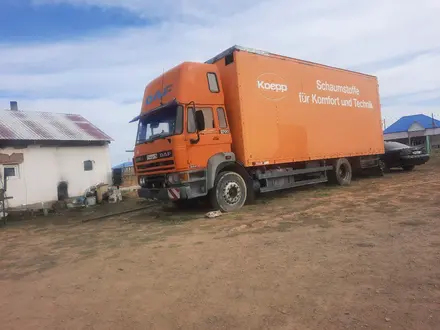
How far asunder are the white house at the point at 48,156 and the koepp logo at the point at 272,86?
10.0 meters

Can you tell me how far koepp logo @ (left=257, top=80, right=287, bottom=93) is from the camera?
9.70m

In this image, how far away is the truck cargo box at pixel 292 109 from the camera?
30.6 ft

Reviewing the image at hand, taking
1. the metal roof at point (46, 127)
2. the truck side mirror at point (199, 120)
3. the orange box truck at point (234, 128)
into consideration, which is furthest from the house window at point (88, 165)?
the truck side mirror at point (199, 120)

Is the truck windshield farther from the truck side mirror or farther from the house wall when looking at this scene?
the house wall

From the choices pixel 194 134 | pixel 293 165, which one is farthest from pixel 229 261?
pixel 293 165

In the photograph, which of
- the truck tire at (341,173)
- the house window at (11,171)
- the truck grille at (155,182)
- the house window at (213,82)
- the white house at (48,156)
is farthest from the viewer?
the white house at (48,156)

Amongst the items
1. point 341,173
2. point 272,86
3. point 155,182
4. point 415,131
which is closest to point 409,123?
point 415,131

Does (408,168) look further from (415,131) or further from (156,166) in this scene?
(415,131)

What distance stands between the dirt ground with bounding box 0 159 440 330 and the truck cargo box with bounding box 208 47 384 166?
2.72 meters

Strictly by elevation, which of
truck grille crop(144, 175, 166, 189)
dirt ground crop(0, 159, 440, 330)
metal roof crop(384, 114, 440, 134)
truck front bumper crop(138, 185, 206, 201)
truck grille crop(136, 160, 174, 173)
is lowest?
dirt ground crop(0, 159, 440, 330)

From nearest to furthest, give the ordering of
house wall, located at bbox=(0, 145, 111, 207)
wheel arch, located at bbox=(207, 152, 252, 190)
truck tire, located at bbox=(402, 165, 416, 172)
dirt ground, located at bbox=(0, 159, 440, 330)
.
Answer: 1. dirt ground, located at bbox=(0, 159, 440, 330)
2. wheel arch, located at bbox=(207, 152, 252, 190)
3. house wall, located at bbox=(0, 145, 111, 207)
4. truck tire, located at bbox=(402, 165, 416, 172)

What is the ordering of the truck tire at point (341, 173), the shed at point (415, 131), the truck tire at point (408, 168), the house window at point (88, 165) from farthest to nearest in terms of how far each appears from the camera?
the shed at point (415, 131), the house window at point (88, 165), the truck tire at point (408, 168), the truck tire at point (341, 173)

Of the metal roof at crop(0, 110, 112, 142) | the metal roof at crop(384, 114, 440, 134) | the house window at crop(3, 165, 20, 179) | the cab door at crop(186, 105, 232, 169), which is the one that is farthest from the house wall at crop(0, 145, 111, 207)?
the metal roof at crop(384, 114, 440, 134)

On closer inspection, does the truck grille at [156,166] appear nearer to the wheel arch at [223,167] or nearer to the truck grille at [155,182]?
the truck grille at [155,182]
